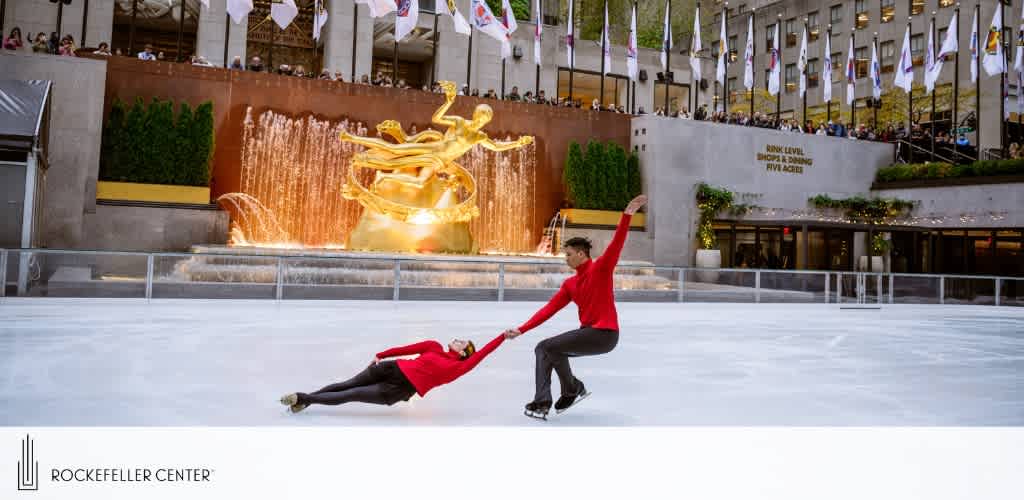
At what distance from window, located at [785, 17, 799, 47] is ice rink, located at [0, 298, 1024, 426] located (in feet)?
159

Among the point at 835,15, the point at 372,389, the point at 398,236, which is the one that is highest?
the point at 835,15

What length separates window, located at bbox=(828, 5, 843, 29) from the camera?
55.0 metres

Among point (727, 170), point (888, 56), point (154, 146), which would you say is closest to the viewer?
point (154, 146)

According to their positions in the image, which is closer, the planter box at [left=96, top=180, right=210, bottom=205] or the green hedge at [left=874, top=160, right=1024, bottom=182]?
the planter box at [left=96, top=180, right=210, bottom=205]

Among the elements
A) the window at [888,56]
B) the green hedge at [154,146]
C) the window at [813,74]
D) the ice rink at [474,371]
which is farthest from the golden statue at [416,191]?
the window at [813,74]

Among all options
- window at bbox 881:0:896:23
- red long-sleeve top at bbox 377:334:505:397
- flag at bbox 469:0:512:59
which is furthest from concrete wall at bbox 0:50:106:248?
window at bbox 881:0:896:23

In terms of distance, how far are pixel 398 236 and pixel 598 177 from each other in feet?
30.3

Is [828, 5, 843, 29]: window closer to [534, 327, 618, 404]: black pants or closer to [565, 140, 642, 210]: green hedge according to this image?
[565, 140, 642, 210]: green hedge

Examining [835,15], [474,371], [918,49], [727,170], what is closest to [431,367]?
[474,371]

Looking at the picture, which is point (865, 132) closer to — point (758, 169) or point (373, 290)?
point (758, 169)

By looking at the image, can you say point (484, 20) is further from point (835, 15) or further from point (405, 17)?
point (835, 15)

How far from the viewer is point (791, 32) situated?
192ft

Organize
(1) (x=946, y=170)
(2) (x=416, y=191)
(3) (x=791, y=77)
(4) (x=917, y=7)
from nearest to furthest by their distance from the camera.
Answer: (2) (x=416, y=191), (1) (x=946, y=170), (4) (x=917, y=7), (3) (x=791, y=77)
